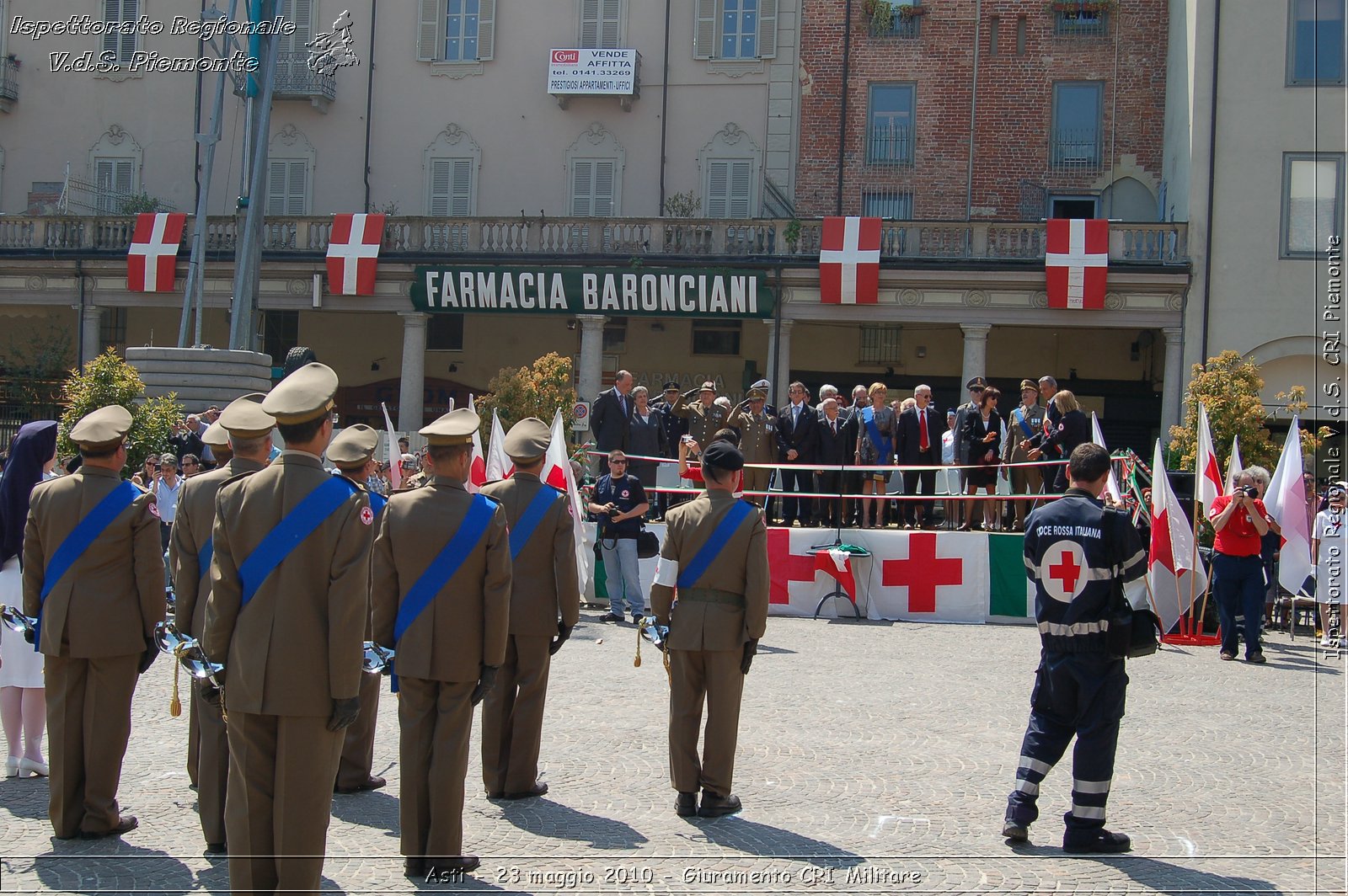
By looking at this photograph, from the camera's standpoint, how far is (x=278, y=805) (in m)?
4.92

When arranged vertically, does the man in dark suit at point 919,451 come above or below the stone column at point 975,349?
below

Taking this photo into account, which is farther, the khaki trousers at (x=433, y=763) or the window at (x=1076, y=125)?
the window at (x=1076, y=125)

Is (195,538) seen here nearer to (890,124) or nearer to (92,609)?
(92,609)

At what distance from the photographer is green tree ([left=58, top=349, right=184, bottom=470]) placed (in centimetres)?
1630

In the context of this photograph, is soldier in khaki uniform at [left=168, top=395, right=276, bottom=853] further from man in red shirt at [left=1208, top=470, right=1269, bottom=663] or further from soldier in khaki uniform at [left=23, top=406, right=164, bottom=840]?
A: man in red shirt at [left=1208, top=470, right=1269, bottom=663]

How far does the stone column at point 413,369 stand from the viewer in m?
28.5

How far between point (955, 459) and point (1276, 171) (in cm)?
1241

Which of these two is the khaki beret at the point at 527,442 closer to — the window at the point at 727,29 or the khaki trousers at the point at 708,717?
the khaki trousers at the point at 708,717

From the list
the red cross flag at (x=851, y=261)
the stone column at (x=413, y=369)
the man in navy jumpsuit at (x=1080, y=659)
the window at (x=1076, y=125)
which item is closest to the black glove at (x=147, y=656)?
the man in navy jumpsuit at (x=1080, y=659)

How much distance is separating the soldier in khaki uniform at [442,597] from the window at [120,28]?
31.1 m

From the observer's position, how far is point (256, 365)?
59.8 ft

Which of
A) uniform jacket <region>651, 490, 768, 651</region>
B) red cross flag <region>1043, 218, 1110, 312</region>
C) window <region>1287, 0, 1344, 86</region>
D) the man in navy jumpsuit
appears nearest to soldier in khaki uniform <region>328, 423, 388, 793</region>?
uniform jacket <region>651, 490, 768, 651</region>

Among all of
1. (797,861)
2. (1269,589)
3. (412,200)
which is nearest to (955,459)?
(1269,589)

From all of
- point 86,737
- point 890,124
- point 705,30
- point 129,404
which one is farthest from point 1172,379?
point 86,737
